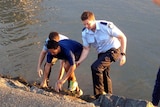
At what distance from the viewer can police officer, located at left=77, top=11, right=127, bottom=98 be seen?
20.3ft

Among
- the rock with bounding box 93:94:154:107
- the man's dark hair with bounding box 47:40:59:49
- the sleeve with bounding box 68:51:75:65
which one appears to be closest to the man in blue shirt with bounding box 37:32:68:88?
the man's dark hair with bounding box 47:40:59:49

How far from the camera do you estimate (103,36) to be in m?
6.28

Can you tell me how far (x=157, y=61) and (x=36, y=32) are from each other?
3.64 metres

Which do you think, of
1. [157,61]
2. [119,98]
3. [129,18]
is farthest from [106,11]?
[119,98]

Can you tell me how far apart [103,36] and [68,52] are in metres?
0.72

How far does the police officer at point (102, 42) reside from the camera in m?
6.20

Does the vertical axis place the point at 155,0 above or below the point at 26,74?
above

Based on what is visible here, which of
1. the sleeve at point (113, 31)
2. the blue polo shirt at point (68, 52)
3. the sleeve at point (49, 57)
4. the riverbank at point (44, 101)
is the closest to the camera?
the riverbank at point (44, 101)

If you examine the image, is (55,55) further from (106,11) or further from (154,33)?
(106,11)

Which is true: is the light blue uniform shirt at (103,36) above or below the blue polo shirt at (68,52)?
above

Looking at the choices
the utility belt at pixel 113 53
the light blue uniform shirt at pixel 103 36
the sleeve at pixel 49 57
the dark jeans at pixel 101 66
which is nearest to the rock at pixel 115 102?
the dark jeans at pixel 101 66

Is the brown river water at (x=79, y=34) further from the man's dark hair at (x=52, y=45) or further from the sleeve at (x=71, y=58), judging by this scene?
the man's dark hair at (x=52, y=45)

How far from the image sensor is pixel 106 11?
11188mm

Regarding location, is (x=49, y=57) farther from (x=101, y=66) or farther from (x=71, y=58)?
(x=101, y=66)
